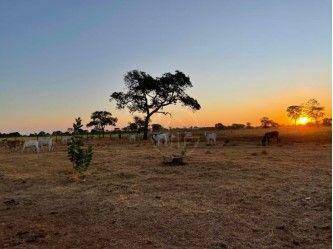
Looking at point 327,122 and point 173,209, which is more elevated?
point 327,122

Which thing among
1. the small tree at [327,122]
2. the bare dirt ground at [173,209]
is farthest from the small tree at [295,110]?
the bare dirt ground at [173,209]

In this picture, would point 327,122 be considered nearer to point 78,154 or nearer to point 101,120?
point 101,120

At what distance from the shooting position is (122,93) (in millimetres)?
69562

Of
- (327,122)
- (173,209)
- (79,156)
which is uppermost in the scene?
(327,122)

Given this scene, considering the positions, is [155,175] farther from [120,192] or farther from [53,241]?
[53,241]

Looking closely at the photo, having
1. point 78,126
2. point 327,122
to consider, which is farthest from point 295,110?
point 78,126

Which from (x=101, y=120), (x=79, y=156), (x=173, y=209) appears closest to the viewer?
(x=173, y=209)

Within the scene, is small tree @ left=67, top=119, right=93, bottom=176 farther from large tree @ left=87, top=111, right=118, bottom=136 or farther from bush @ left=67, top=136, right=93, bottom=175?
large tree @ left=87, top=111, right=118, bottom=136

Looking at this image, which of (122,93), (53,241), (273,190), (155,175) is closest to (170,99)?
(122,93)

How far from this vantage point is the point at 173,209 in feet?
42.0

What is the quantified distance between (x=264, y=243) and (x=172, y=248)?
6.55 ft

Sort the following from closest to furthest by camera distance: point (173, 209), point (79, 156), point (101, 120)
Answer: point (173, 209) → point (79, 156) → point (101, 120)

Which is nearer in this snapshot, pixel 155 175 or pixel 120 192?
pixel 120 192

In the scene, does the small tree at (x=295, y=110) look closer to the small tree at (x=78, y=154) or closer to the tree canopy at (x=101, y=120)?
the tree canopy at (x=101, y=120)
